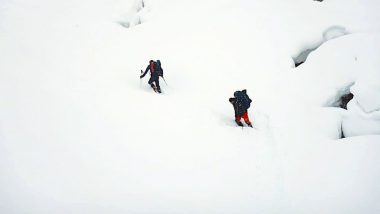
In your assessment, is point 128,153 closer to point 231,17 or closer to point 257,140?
point 257,140

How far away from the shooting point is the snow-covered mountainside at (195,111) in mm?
6301

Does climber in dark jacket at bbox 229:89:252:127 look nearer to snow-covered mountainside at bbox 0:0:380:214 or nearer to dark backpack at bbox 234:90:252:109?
dark backpack at bbox 234:90:252:109

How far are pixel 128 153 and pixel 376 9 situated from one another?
Answer: 14.0 m

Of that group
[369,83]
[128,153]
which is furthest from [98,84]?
[369,83]

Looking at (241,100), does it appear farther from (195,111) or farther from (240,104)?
(195,111)

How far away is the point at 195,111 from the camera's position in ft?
31.7

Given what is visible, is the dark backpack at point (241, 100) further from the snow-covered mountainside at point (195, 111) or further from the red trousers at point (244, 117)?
the snow-covered mountainside at point (195, 111)

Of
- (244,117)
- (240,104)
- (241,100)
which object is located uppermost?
(241,100)

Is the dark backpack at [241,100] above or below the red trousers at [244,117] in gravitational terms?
above

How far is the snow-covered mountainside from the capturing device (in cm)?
630

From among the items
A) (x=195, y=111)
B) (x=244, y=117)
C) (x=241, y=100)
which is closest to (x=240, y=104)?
(x=241, y=100)

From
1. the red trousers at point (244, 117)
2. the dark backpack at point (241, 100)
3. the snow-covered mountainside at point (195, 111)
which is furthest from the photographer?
the red trousers at point (244, 117)

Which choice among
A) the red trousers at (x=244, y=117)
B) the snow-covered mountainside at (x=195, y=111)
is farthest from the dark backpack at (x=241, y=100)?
the snow-covered mountainside at (x=195, y=111)

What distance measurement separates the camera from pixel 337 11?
14.6m
